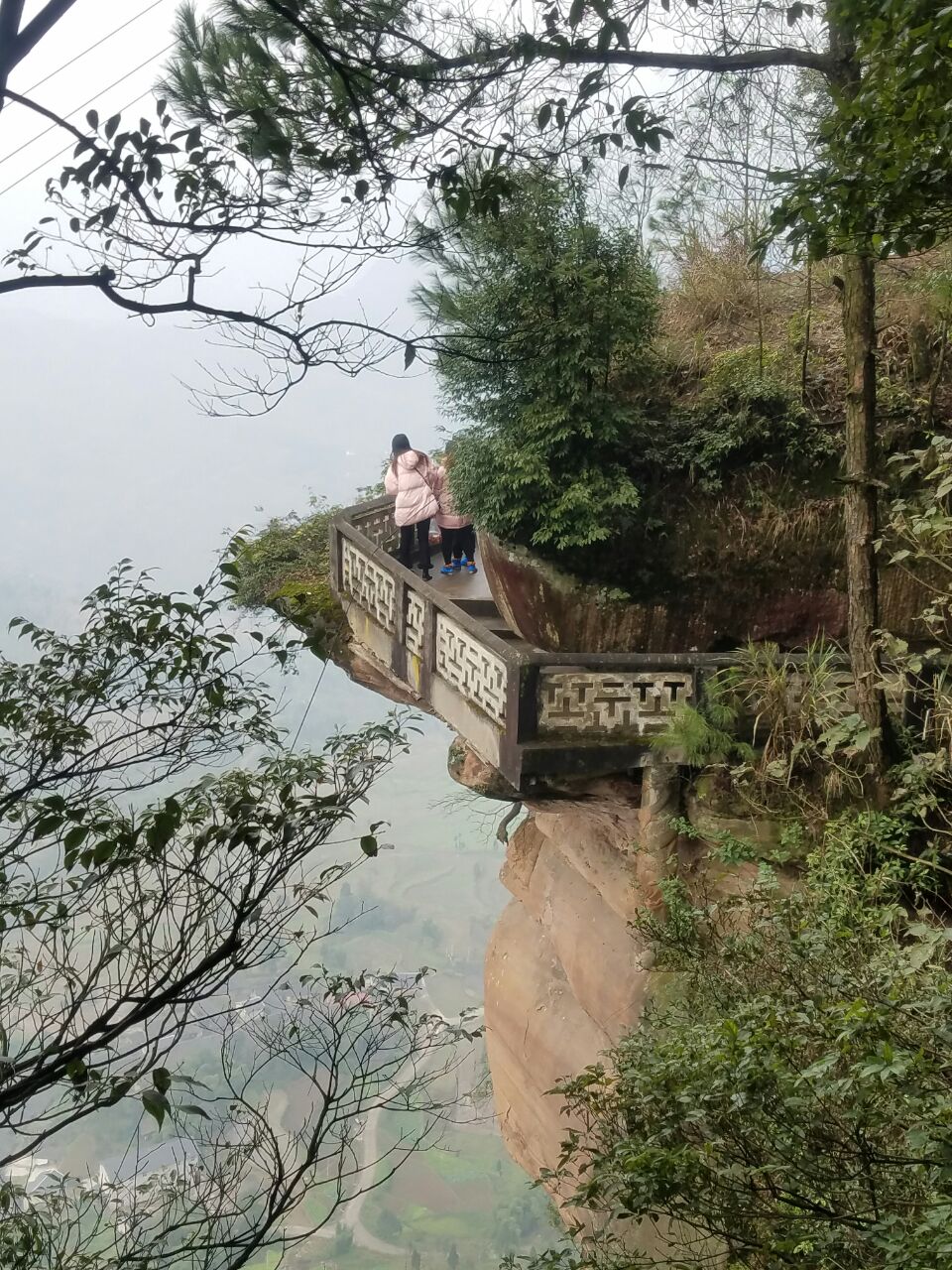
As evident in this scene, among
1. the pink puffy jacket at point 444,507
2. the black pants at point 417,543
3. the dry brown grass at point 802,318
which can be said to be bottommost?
the black pants at point 417,543

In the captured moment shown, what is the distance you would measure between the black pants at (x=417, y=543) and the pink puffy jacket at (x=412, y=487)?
12 centimetres

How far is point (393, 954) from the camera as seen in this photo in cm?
3925

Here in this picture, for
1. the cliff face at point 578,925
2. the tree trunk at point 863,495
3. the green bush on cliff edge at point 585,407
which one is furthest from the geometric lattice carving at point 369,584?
the tree trunk at point 863,495

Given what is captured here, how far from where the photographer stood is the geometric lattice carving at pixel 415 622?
26.6 feet

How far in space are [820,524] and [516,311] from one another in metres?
2.94

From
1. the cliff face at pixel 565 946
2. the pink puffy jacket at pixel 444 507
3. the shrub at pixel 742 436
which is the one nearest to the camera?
the cliff face at pixel 565 946

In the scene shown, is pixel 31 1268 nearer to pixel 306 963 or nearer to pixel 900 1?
pixel 900 1

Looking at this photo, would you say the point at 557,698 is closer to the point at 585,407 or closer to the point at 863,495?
the point at 585,407

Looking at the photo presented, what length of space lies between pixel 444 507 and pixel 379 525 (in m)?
0.84

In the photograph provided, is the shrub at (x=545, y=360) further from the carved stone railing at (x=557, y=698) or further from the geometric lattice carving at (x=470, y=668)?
the carved stone railing at (x=557, y=698)

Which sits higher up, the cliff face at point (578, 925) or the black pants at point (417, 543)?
the black pants at point (417, 543)

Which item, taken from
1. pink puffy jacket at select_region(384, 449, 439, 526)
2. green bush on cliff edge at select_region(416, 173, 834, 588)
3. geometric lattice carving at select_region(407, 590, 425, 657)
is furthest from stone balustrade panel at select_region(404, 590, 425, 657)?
pink puffy jacket at select_region(384, 449, 439, 526)

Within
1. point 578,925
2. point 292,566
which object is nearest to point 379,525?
point 292,566

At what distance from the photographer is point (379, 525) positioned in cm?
1033
